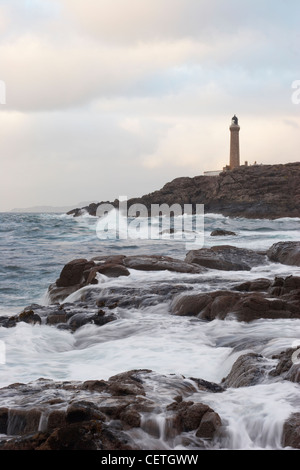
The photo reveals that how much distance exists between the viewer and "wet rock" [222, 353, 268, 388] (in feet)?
16.1

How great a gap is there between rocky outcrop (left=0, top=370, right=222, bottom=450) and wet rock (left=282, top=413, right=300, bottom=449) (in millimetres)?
483

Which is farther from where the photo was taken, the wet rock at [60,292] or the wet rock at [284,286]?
the wet rock at [60,292]

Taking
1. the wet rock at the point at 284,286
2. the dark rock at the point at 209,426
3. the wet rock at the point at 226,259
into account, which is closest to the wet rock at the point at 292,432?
the dark rock at the point at 209,426

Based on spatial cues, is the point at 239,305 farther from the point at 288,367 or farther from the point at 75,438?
the point at 75,438

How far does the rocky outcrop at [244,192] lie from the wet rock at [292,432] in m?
47.7

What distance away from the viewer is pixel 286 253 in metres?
14.0

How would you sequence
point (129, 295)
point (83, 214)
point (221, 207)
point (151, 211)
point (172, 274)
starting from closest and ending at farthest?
1. point (129, 295)
2. point (172, 274)
3. point (221, 207)
4. point (151, 211)
5. point (83, 214)

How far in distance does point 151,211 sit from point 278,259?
46.8m

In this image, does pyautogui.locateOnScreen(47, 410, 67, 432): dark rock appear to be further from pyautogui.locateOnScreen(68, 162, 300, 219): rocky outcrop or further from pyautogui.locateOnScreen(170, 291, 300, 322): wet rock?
pyautogui.locateOnScreen(68, 162, 300, 219): rocky outcrop

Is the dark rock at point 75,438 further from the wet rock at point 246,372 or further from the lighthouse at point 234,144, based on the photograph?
the lighthouse at point 234,144

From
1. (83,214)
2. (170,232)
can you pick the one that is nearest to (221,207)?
(83,214)

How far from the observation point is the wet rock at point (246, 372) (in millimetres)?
4918
